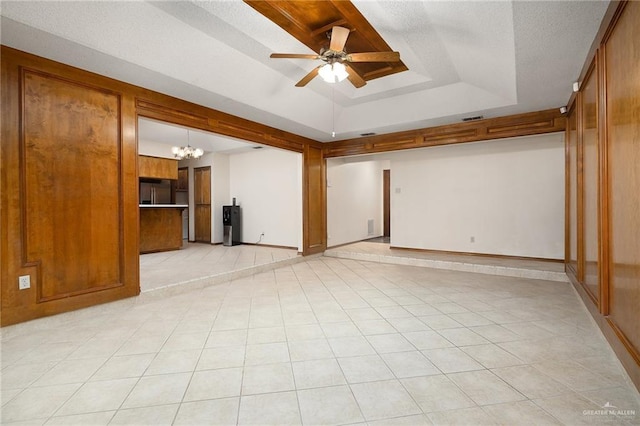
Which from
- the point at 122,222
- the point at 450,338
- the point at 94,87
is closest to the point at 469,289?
the point at 450,338

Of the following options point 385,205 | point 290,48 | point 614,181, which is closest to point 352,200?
point 385,205

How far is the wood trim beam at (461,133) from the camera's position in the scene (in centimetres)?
462

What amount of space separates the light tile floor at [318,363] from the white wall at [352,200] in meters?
3.81

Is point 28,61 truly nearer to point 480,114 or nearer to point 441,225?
point 480,114

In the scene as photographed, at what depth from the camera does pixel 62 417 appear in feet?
5.29

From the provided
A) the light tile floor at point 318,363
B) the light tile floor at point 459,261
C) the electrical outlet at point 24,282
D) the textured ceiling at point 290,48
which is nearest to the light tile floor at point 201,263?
the light tile floor at point 318,363

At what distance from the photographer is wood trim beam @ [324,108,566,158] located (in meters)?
4.62

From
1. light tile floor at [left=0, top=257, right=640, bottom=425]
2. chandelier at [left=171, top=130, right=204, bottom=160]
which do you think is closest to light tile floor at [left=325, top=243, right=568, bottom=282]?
light tile floor at [left=0, top=257, right=640, bottom=425]

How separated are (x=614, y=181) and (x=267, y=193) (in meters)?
6.68

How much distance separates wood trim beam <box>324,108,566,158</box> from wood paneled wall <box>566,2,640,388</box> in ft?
5.07

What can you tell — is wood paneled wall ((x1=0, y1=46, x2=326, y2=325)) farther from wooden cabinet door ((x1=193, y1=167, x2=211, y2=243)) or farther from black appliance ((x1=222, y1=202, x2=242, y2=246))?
wooden cabinet door ((x1=193, y1=167, x2=211, y2=243))

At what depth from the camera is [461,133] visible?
526cm

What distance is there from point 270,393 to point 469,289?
3.31m

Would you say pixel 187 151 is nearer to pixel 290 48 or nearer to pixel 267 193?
pixel 267 193
